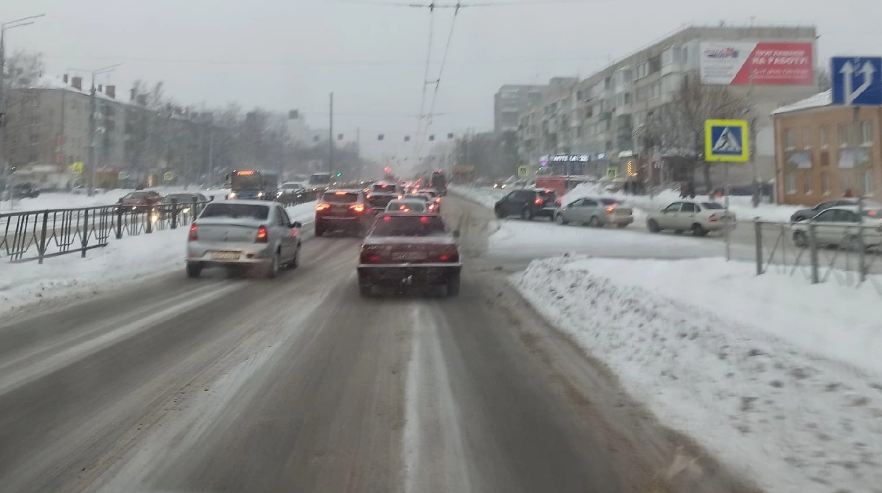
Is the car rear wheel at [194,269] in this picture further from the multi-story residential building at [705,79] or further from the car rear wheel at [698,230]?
the multi-story residential building at [705,79]

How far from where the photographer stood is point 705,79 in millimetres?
63688

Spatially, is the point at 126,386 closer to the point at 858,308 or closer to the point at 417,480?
the point at 417,480

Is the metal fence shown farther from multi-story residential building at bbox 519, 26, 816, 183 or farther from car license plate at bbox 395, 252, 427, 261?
multi-story residential building at bbox 519, 26, 816, 183

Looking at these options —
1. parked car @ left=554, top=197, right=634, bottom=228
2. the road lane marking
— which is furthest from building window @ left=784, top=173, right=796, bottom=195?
the road lane marking

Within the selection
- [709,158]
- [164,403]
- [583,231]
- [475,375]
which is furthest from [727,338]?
[583,231]

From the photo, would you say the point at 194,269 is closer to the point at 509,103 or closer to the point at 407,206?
the point at 407,206

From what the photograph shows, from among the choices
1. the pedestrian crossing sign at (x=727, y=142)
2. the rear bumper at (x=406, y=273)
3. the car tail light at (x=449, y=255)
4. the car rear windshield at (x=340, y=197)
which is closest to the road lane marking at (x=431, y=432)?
the rear bumper at (x=406, y=273)

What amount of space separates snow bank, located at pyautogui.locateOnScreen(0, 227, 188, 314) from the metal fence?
34.4 ft

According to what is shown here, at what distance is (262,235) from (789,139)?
1743 inches

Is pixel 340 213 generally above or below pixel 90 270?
above

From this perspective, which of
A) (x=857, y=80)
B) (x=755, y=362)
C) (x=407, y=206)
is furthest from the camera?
(x=407, y=206)

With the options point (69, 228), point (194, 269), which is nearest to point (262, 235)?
point (194, 269)

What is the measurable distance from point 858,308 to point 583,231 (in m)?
21.2

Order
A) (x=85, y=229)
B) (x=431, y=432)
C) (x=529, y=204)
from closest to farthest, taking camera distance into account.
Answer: (x=431, y=432) → (x=85, y=229) → (x=529, y=204)
